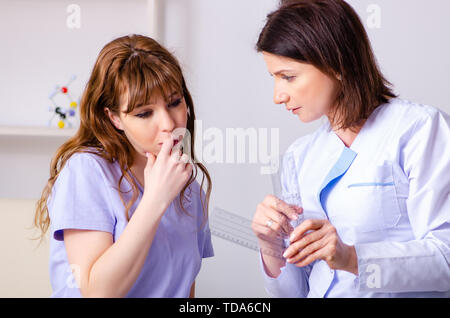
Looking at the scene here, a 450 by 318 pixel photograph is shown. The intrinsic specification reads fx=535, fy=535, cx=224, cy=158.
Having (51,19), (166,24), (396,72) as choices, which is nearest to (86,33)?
(51,19)

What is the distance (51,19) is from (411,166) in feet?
4.16

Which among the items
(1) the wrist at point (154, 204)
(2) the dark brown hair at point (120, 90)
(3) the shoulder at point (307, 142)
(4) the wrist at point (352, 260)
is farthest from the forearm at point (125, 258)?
(3) the shoulder at point (307, 142)

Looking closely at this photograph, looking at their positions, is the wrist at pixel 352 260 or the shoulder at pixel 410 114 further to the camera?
the shoulder at pixel 410 114

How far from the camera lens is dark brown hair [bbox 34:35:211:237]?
834mm

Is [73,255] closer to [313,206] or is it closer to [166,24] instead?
[313,206]

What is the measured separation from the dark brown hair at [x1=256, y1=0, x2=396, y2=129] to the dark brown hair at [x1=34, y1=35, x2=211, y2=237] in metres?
0.20

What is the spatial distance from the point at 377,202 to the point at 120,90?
18.8 inches

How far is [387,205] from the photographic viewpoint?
0.94 metres

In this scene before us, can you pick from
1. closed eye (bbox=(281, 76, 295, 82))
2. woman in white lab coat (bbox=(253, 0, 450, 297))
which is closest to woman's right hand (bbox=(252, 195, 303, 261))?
woman in white lab coat (bbox=(253, 0, 450, 297))

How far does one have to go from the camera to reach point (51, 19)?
5.63ft

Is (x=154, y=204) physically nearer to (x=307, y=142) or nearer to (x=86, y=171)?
(x=86, y=171)

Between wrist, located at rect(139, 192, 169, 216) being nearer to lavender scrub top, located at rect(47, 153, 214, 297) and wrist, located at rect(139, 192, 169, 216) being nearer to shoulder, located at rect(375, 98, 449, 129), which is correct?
lavender scrub top, located at rect(47, 153, 214, 297)

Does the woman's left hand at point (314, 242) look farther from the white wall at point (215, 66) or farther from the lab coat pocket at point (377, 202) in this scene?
the white wall at point (215, 66)

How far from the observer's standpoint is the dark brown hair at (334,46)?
938 millimetres
